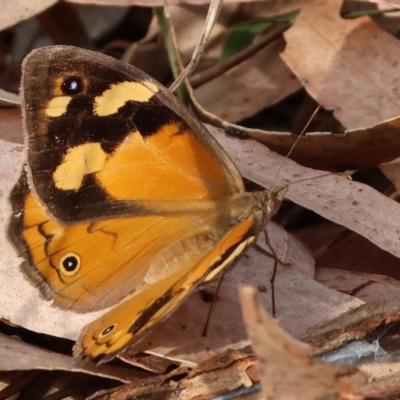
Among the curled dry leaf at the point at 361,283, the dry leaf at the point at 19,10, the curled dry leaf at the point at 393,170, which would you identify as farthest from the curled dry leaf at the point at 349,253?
the dry leaf at the point at 19,10

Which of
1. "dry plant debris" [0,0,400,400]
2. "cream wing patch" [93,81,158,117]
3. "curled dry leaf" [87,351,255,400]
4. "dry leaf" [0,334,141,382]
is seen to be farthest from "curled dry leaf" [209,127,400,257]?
"dry leaf" [0,334,141,382]

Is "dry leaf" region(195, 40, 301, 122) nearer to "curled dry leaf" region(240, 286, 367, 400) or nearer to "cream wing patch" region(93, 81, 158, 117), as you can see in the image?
"cream wing patch" region(93, 81, 158, 117)

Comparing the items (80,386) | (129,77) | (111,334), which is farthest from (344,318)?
(129,77)

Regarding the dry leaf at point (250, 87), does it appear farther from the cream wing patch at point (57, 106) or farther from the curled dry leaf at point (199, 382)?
the curled dry leaf at point (199, 382)

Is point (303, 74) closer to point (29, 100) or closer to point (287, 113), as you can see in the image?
point (287, 113)

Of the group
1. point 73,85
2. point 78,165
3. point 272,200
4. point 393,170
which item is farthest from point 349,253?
point 73,85
